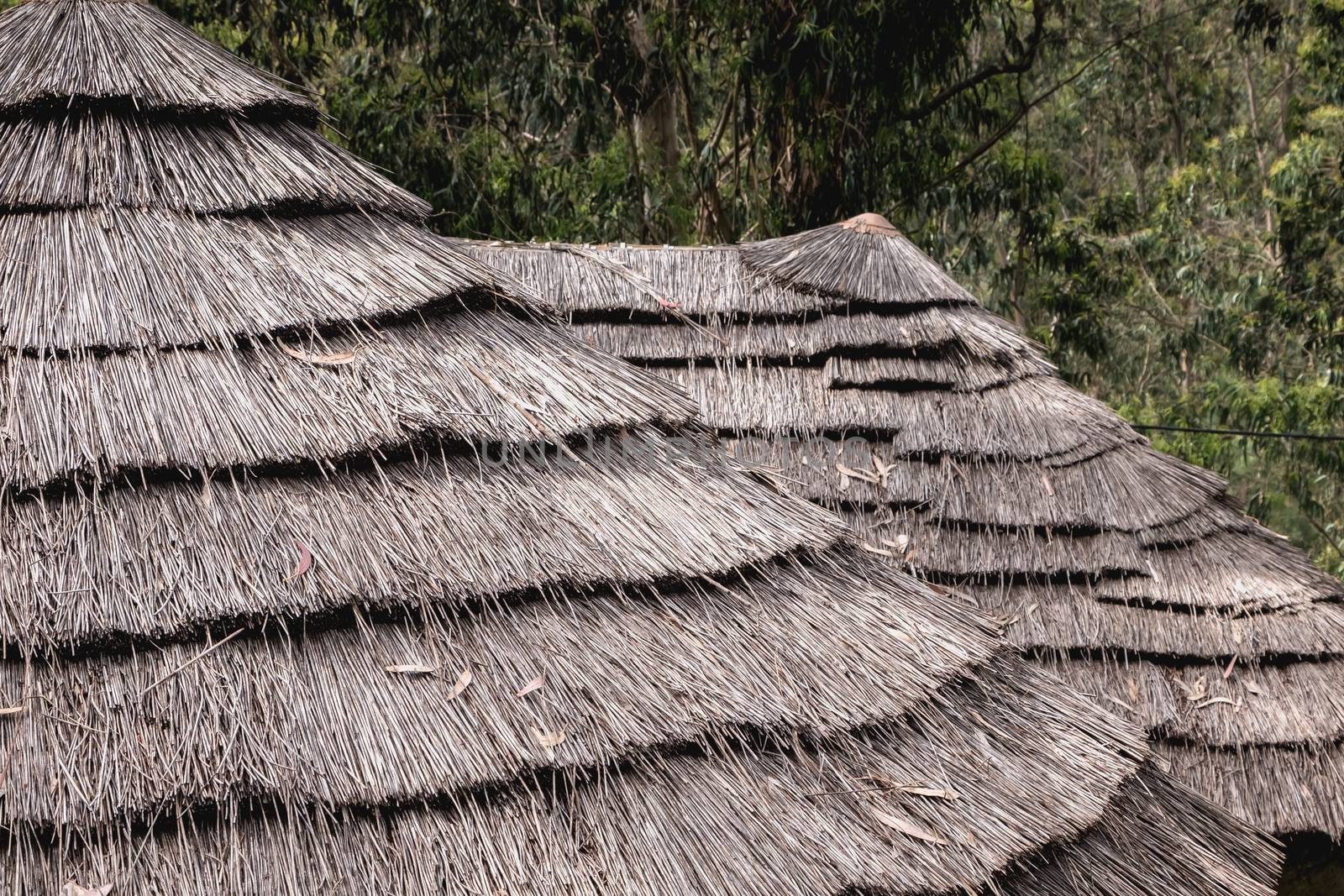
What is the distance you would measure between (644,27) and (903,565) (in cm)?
683

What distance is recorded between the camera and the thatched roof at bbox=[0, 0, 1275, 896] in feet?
7.91

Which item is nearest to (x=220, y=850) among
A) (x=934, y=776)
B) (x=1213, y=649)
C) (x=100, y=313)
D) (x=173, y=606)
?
(x=173, y=606)

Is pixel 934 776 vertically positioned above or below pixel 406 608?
below

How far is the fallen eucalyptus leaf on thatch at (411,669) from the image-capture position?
2625 millimetres

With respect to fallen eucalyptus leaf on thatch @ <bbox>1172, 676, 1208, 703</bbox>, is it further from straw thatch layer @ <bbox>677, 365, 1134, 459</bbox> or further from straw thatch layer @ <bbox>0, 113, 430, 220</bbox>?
straw thatch layer @ <bbox>0, 113, 430, 220</bbox>

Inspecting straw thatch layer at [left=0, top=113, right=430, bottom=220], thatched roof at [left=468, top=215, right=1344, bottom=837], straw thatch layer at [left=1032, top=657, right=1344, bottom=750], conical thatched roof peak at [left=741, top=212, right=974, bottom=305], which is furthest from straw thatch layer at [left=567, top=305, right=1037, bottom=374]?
straw thatch layer at [left=0, top=113, right=430, bottom=220]

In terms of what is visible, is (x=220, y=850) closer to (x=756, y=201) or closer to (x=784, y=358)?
(x=784, y=358)

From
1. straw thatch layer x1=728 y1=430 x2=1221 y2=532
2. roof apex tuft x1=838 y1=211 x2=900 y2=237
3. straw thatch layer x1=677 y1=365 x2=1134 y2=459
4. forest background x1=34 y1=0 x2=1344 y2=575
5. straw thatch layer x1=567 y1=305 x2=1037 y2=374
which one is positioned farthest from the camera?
forest background x1=34 y1=0 x2=1344 y2=575

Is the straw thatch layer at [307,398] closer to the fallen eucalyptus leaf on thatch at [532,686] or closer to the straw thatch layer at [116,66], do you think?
the fallen eucalyptus leaf on thatch at [532,686]

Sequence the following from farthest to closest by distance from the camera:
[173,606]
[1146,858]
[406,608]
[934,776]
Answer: [1146,858] → [934,776] → [406,608] → [173,606]

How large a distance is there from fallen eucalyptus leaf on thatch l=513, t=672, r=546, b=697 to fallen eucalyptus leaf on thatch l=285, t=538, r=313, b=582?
21.8 inches

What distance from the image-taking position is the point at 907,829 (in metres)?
2.80

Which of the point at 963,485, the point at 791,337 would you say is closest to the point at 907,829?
the point at 963,485

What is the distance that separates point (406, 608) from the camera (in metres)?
2.72
